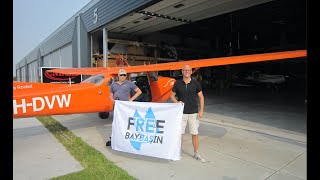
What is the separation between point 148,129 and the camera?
4.97 m

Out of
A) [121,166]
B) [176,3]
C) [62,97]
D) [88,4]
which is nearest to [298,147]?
[121,166]

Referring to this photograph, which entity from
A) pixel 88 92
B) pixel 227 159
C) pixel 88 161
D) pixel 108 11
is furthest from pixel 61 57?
pixel 227 159

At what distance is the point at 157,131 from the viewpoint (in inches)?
192

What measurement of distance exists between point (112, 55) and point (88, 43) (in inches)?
77.8

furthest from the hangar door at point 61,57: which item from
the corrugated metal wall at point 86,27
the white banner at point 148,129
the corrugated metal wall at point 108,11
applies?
the white banner at point 148,129

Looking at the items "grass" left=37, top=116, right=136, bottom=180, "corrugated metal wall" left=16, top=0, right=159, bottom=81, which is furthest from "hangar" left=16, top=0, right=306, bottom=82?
"grass" left=37, top=116, right=136, bottom=180

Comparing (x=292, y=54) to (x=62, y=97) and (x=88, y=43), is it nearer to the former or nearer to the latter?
(x=62, y=97)

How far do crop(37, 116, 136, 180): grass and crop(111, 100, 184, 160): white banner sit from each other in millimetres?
531

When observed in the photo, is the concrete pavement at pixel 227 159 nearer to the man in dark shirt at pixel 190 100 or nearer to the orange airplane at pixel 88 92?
the man in dark shirt at pixel 190 100

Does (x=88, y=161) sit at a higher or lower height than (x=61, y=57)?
lower

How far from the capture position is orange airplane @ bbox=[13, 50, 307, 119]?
582 centimetres

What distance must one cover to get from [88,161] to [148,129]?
1.36 m

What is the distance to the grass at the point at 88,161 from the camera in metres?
4.24

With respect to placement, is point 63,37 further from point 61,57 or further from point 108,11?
point 108,11
